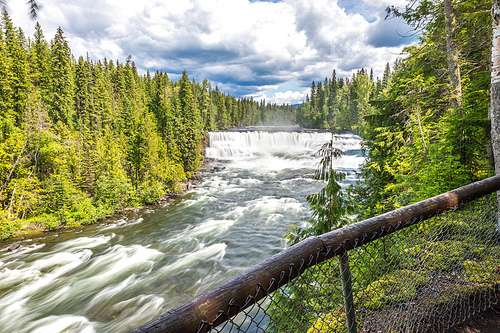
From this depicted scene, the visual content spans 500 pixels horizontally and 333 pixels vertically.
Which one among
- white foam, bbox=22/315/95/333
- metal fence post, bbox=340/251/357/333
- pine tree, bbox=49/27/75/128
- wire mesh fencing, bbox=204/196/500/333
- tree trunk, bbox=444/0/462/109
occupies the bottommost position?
white foam, bbox=22/315/95/333

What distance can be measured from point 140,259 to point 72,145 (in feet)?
61.7

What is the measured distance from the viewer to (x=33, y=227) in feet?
54.5

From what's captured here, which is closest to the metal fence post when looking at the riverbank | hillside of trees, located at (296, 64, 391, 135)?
the riverbank

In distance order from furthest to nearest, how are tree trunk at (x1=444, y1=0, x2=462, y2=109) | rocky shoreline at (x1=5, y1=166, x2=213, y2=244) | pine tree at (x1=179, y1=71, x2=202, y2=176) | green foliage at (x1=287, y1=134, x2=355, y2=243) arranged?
1. pine tree at (x1=179, y1=71, x2=202, y2=176)
2. rocky shoreline at (x1=5, y1=166, x2=213, y2=244)
3. tree trunk at (x1=444, y1=0, x2=462, y2=109)
4. green foliage at (x1=287, y1=134, x2=355, y2=243)

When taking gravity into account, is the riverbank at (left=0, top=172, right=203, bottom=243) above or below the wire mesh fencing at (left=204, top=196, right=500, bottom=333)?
below

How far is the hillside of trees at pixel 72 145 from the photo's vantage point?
18453 millimetres

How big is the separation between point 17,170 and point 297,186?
24115 mm

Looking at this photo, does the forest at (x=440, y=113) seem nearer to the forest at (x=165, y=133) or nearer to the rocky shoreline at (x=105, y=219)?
the forest at (x=165, y=133)

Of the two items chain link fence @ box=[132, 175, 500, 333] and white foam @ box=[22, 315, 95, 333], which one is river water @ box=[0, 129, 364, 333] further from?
chain link fence @ box=[132, 175, 500, 333]

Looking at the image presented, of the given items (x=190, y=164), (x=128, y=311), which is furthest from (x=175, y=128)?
(x=128, y=311)

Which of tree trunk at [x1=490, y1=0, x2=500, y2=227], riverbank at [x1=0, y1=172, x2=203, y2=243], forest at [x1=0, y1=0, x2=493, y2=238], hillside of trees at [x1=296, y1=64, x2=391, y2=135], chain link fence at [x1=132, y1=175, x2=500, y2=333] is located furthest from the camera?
hillside of trees at [x1=296, y1=64, x2=391, y2=135]

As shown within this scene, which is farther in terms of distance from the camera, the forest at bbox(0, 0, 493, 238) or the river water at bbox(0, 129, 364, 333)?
the river water at bbox(0, 129, 364, 333)

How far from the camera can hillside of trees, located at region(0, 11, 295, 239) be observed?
18.5m

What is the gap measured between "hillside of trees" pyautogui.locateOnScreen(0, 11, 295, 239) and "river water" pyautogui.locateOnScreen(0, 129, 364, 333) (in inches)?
115
